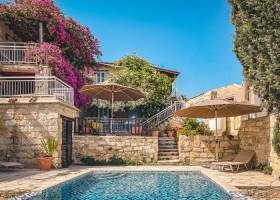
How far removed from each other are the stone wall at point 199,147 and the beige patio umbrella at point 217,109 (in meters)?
1.43

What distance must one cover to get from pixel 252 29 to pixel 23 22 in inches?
588

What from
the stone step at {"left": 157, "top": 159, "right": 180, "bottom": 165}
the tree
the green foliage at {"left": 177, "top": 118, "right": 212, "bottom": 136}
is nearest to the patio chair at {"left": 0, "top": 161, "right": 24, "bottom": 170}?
the stone step at {"left": 157, "top": 159, "right": 180, "bottom": 165}

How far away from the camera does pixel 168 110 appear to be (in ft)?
77.2

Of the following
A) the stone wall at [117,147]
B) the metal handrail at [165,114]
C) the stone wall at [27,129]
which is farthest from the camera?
the metal handrail at [165,114]

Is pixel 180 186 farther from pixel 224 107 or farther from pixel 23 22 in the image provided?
pixel 23 22

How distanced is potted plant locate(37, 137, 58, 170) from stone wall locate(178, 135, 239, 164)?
632 centimetres

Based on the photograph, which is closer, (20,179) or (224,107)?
(20,179)

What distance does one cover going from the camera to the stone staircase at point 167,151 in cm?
1755

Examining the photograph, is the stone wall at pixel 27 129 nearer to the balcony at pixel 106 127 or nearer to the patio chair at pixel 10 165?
the patio chair at pixel 10 165

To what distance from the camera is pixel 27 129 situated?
578 inches

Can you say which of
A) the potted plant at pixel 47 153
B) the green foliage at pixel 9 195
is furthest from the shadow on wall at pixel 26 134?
the green foliage at pixel 9 195

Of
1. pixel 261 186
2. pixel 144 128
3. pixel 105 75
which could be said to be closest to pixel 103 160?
pixel 144 128

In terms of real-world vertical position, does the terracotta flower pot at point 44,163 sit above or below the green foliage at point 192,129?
below

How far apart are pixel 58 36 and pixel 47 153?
9.33 meters
